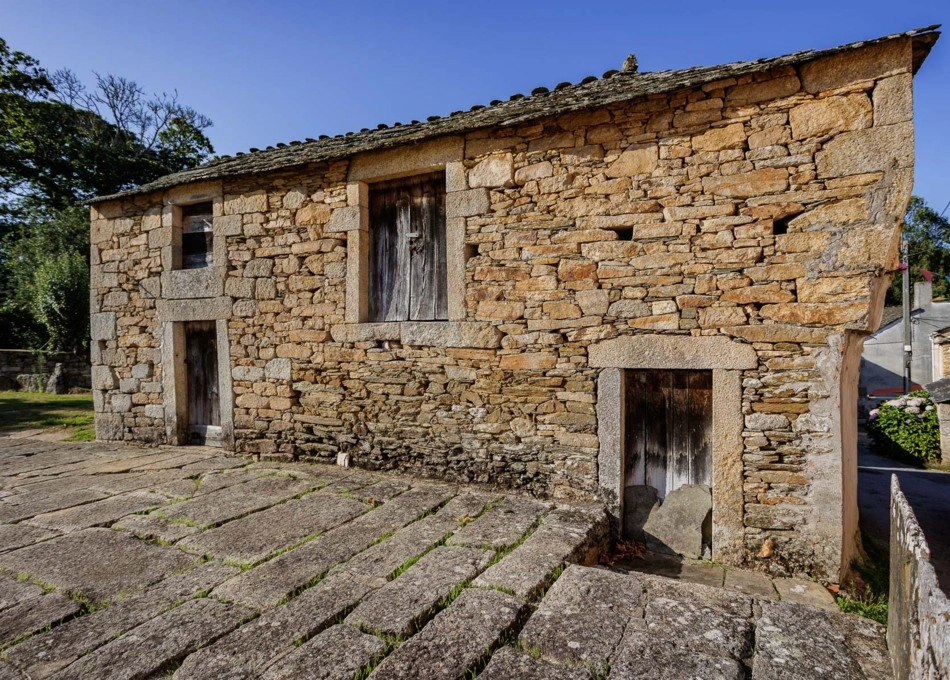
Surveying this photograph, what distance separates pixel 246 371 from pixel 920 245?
40.3 meters

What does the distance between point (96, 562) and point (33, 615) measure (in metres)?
0.65

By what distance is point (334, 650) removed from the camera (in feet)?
7.63

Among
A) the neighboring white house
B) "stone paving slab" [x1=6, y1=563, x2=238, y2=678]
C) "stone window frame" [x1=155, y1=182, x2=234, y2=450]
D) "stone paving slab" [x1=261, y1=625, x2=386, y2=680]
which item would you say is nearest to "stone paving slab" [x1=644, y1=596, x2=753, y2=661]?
"stone paving slab" [x1=261, y1=625, x2=386, y2=680]

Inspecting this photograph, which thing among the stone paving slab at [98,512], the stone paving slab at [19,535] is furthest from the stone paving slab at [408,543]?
the stone paving slab at [19,535]

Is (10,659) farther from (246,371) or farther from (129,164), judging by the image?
(129,164)

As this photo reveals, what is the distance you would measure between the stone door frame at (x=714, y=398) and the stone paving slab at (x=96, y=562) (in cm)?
343

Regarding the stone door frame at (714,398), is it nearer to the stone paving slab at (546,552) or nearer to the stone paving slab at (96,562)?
the stone paving slab at (546,552)

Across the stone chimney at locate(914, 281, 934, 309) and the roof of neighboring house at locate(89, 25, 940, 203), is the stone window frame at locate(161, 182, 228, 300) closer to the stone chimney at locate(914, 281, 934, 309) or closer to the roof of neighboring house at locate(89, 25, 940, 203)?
the roof of neighboring house at locate(89, 25, 940, 203)

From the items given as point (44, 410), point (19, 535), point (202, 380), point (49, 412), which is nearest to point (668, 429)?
point (19, 535)

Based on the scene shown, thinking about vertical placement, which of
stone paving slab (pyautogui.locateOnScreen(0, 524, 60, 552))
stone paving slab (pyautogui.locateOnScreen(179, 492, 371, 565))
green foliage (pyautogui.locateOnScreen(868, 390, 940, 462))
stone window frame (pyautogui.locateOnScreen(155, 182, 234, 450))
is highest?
stone window frame (pyautogui.locateOnScreen(155, 182, 234, 450))

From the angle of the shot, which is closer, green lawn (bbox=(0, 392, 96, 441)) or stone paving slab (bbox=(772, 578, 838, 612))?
stone paving slab (bbox=(772, 578, 838, 612))

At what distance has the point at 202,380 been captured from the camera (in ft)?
22.0

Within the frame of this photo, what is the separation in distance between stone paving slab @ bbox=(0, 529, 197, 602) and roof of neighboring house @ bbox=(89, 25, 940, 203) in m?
4.10

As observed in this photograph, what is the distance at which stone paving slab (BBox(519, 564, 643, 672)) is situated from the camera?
7.73 ft
